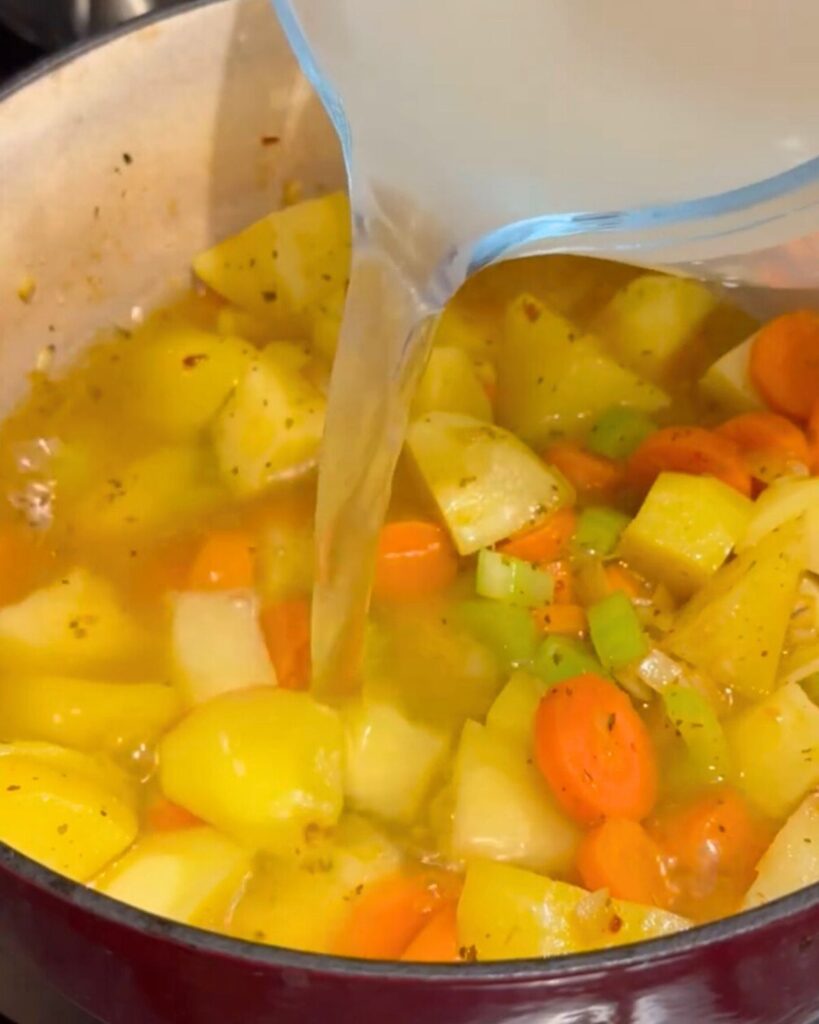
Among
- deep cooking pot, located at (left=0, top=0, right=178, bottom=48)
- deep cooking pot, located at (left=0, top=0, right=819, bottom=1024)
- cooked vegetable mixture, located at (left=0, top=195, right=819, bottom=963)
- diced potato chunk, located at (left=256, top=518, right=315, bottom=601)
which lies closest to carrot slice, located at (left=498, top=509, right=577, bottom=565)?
cooked vegetable mixture, located at (left=0, top=195, right=819, bottom=963)

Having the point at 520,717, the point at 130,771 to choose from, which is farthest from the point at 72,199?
the point at 520,717

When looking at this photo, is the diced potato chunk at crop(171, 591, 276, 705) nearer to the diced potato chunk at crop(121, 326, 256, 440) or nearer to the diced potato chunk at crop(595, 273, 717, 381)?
the diced potato chunk at crop(121, 326, 256, 440)

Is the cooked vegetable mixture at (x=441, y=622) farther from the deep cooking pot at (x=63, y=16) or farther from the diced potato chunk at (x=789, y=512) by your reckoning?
the deep cooking pot at (x=63, y=16)

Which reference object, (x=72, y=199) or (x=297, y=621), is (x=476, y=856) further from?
→ (x=72, y=199)

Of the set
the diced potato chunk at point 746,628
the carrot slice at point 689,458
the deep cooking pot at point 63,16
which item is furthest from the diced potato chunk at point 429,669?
the deep cooking pot at point 63,16

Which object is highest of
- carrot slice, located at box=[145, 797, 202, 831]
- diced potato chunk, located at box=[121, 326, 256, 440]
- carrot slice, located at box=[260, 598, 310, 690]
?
diced potato chunk, located at box=[121, 326, 256, 440]

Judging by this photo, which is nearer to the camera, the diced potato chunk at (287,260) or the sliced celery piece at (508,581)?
the sliced celery piece at (508,581)
